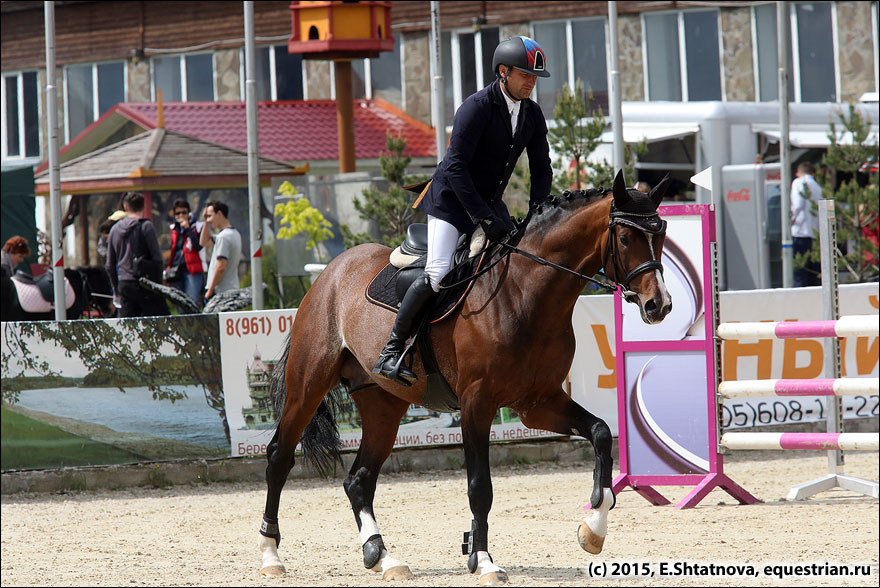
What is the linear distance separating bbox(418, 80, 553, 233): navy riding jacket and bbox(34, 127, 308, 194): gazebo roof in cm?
1491

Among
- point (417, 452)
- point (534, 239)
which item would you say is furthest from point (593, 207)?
point (417, 452)

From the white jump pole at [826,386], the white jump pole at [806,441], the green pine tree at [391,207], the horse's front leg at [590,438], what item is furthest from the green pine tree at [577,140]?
the horse's front leg at [590,438]

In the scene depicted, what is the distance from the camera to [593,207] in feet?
21.4

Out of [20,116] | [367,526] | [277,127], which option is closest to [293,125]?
[277,127]

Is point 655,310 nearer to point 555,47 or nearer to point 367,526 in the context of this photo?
point 367,526

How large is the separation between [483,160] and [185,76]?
2593 cm

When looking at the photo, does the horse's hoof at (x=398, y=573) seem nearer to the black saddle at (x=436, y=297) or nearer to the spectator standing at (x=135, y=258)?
the black saddle at (x=436, y=297)

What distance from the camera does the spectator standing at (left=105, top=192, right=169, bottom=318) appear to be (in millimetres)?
13242

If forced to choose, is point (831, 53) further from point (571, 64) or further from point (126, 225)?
point (126, 225)

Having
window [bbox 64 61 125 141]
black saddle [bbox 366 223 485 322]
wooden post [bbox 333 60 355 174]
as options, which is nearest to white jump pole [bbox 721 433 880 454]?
black saddle [bbox 366 223 485 322]

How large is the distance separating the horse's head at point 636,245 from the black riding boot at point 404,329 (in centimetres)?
103

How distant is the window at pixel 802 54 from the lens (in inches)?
974

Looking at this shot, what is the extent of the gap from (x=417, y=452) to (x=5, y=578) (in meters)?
4.77

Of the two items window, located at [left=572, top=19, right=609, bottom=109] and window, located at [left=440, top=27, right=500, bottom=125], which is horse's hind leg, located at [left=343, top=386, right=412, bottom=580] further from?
window, located at [left=440, top=27, right=500, bottom=125]
